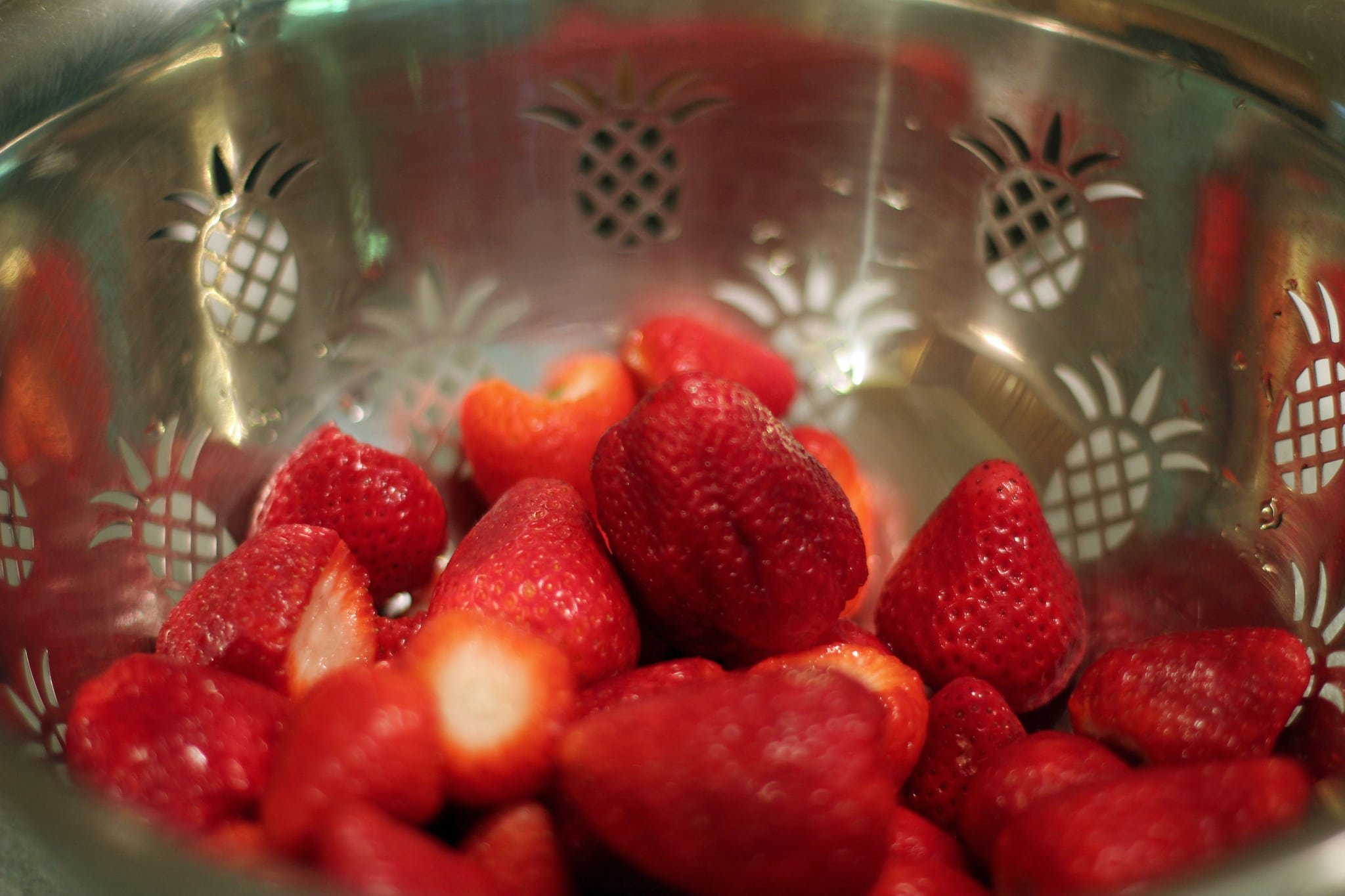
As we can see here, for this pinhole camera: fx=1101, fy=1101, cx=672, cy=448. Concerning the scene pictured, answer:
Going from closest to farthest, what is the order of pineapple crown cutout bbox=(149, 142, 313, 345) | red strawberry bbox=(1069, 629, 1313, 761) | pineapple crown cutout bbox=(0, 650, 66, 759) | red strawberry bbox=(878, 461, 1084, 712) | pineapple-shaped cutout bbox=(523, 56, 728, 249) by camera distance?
pineapple crown cutout bbox=(0, 650, 66, 759), red strawberry bbox=(1069, 629, 1313, 761), red strawberry bbox=(878, 461, 1084, 712), pineapple crown cutout bbox=(149, 142, 313, 345), pineapple-shaped cutout bbox=(523, 56, 728, 249)

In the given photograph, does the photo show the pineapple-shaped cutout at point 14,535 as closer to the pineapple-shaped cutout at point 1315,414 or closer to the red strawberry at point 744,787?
the red strawberry at point 744,787

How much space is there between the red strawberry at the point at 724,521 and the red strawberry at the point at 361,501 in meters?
0.19

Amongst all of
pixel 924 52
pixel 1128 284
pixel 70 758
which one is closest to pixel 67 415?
pixel 70 758

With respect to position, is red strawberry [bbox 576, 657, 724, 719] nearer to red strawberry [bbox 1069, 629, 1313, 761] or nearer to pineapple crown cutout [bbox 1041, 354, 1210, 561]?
red strawberry [bbox 1069, 629, 1313, 761]

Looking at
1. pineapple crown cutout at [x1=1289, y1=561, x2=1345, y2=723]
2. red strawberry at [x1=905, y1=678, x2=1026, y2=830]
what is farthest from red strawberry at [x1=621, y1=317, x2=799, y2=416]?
pineapple crown cutout at [x1=1289, y1=561, x2=1345, y2=723]

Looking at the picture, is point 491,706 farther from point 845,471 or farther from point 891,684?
point 845,471

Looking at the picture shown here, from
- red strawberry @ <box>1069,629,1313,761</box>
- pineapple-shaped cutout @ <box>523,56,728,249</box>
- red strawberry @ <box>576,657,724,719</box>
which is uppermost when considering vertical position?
pineapple-shaped cutout @ <box>523,56,728,249</box>

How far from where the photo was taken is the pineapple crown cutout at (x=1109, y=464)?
93 cm

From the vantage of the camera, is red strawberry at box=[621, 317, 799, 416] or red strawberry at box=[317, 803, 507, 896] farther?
red strawberry at box=[621, 317, 799, 416]

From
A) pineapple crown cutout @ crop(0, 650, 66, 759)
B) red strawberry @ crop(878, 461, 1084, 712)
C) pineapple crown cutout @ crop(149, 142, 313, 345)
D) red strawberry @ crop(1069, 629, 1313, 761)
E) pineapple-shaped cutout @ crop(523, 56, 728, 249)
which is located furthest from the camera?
pineapple-shaped cutout @ crop(523, 56, 728, 249)

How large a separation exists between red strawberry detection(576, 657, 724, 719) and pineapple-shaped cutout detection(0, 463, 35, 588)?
0.36 meters

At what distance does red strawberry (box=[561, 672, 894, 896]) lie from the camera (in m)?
0.53

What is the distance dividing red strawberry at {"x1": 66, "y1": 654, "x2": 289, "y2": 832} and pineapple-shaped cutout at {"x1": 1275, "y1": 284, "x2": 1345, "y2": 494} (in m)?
0.73

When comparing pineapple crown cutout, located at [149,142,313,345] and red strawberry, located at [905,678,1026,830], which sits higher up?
pineapple crown cutout, located at [149,142,313,345]
